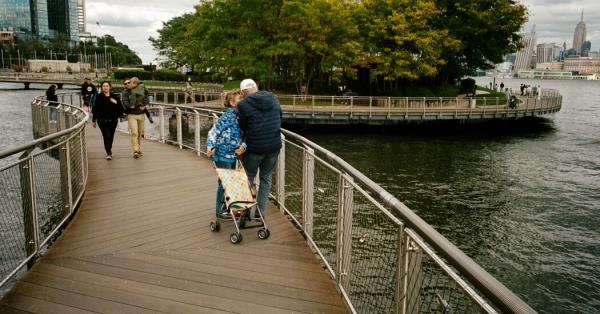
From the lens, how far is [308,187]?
5.67 m

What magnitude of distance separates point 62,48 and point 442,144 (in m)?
150

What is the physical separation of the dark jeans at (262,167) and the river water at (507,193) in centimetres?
741

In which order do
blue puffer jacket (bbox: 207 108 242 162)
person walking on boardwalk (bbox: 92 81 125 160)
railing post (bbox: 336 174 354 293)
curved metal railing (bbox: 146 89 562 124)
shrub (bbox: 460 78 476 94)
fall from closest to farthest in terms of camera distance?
railing post (bbox: 336 174 354 293)
blue puffer jacket (bbox: 207 108 242 162)
person walking on boardwalk (bbox: 92 81 125 160)
curved metal railing (bbox: 146 89 562 124)
shrub (bbox: 460 78 476 94)

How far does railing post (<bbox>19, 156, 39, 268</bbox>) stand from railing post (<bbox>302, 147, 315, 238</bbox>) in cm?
291

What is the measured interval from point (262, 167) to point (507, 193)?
1573cm

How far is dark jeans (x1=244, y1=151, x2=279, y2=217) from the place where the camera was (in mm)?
5742

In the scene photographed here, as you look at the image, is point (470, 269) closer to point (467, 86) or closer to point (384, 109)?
point (384, 109)

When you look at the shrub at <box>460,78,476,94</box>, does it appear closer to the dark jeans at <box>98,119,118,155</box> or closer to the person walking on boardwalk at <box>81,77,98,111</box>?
the person walking on boardwalk at <box>81,77,98,111</box>

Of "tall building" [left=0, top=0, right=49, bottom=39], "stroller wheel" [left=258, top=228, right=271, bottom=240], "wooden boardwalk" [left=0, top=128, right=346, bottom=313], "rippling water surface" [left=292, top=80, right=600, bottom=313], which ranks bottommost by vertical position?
"rippling water surface" [left=292, top=80, right=600, bottom=313]

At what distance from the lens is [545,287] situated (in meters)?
10.9

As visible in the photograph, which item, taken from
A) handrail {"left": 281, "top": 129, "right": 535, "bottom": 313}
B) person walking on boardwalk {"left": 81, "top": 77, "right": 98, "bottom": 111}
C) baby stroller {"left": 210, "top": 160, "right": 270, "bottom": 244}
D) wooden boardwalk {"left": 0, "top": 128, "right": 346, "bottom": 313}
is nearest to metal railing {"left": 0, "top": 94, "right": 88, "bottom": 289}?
wooden boardwalk {"left": 0, "top": 128, "right": 346, "bottom": 313}

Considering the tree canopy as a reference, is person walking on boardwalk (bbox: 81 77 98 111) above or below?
below

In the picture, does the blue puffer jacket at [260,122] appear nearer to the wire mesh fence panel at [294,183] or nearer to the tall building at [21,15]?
the wire mesh fence panel at [294,183]

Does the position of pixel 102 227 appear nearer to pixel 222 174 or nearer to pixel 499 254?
pixel 222 174
